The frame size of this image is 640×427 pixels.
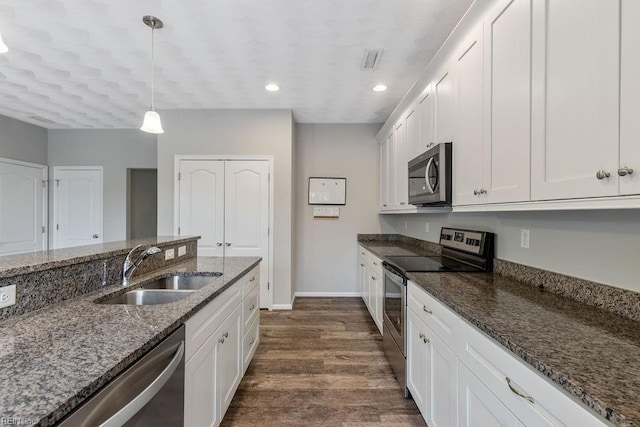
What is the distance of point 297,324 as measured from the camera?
3.26 meters

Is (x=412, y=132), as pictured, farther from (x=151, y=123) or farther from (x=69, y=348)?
(x=69, y=348)

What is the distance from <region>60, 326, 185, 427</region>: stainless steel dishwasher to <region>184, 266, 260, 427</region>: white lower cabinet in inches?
3.8

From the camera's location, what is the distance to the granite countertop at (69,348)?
595mm

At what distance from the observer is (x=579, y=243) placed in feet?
4.32

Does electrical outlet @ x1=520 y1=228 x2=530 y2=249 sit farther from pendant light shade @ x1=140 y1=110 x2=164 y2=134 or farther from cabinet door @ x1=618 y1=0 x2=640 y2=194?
pendant light shade @ x1=140 y1=110 x2=164 y2=134

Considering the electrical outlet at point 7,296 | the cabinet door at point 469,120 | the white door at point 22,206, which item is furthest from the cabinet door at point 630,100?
the white door at point 22,206

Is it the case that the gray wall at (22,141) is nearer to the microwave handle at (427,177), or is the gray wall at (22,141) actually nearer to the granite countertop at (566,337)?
the microwave handle at (427,177)

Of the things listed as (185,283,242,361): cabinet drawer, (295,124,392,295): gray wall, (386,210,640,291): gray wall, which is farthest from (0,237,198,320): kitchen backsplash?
(295,124,392,295): gray wall

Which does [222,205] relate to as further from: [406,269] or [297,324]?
[406,269]

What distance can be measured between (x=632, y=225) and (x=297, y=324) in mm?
2909

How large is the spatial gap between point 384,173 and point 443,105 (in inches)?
75.5

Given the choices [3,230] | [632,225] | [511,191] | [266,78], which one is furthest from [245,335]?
[3,230]

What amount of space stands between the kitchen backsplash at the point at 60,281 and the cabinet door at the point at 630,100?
208 centimetres

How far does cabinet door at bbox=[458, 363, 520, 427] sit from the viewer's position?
944 millimetres
